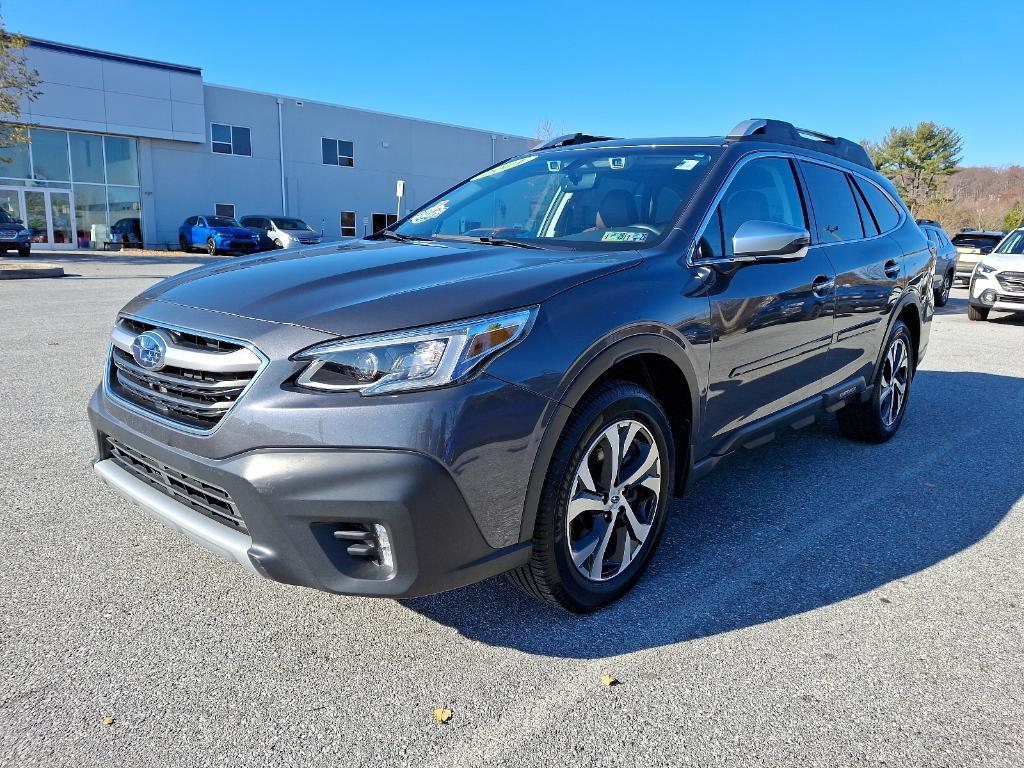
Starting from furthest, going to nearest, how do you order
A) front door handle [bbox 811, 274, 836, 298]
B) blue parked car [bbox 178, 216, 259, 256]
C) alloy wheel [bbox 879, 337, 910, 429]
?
blue parked car [bbox 178, 216, 259, 256] → alloy wheel [bbox 879, 337, 910, 429] → front door handle [bbox 811, 274, 836, 298]

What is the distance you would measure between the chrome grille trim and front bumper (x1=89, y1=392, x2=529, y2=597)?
138 mm

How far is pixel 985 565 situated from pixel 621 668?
1939mm

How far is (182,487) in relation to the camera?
7.98 ft

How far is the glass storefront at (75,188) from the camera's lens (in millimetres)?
29328

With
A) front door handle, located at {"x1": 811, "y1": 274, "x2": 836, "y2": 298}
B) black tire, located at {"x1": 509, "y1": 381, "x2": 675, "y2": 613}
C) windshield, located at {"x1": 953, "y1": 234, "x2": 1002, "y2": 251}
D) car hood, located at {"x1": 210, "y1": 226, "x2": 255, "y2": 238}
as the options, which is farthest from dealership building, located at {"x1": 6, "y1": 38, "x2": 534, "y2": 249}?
black tire, located at {"x1": 509, "y1": 381, "x2": 675, "y2": 613}

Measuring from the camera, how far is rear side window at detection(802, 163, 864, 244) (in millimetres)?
4129

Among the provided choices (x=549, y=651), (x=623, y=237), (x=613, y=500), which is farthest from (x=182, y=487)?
(x=623, y=237)

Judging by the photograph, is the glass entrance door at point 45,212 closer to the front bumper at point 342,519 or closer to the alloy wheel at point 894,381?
the alloy wheel at point 894,381

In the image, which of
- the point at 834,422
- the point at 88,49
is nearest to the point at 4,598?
the point at 834,422

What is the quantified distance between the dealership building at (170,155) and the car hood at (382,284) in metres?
27.6

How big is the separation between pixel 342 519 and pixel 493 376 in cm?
59

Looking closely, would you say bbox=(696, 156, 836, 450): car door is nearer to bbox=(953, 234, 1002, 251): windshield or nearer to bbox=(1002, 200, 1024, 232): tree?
bbox=(953, 234, 1002, 251): windshield

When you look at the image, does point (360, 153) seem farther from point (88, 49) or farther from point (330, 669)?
point (330, 669)

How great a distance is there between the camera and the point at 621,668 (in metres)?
2.48
